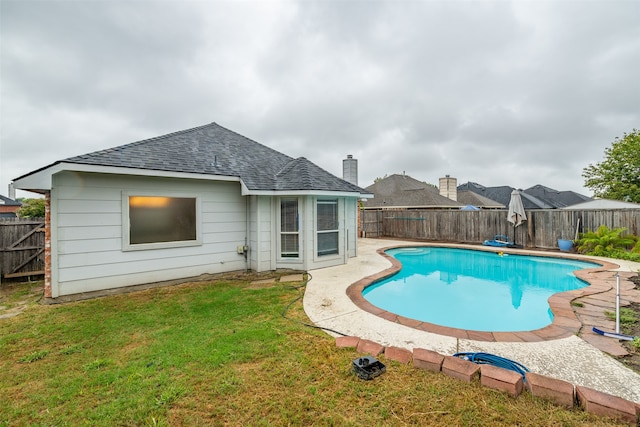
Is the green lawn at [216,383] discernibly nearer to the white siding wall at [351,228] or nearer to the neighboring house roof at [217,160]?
the neighboring house roof at [217,160]

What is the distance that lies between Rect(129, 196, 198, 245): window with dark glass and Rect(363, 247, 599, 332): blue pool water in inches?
190

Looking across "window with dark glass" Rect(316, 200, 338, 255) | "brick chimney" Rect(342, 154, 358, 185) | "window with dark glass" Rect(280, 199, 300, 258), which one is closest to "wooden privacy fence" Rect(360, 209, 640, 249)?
"brick chimney" Rect(342, 154, 358, 185)

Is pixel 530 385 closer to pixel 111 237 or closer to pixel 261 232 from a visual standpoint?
pixel 261 232

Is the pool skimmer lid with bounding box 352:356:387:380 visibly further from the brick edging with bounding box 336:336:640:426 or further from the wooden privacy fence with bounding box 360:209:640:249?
the wooden privacy fence with bounding box 360:209:640:249

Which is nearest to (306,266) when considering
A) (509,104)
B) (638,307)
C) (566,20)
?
(638,307)

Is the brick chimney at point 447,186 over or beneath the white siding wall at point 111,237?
over

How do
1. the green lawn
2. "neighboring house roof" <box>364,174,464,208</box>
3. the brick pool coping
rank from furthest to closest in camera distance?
1. "neighboring house roof" <box>364,174,464,208</box>
2. the brick pool coping
3. the green lawn

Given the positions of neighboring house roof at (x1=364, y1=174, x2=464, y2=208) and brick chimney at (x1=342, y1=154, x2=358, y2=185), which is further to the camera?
neighboring house roof at (x1=364, y1=174, x2=464, y2=208)

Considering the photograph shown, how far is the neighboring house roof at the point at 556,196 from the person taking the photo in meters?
24.7

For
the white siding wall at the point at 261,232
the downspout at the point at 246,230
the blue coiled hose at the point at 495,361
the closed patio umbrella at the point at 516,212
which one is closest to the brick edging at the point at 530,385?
the blue coiled hose at the point at 495,361

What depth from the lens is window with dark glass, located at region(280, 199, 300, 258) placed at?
7828 millimetres

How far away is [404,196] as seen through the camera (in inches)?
928

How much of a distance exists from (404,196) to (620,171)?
19.7 metres

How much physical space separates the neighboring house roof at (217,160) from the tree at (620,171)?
94.9 feet
